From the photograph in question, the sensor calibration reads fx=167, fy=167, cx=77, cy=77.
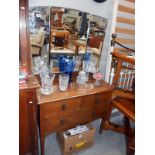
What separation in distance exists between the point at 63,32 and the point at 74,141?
1.17 m

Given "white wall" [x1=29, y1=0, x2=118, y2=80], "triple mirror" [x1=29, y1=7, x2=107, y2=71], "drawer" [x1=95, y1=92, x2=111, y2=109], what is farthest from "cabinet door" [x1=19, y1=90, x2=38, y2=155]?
"white wall" [x1=29, y1=0, x2=118, y2=80]

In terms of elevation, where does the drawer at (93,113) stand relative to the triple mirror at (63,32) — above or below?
below

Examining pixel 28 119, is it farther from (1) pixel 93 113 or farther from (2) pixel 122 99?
(2) pixel 122 99

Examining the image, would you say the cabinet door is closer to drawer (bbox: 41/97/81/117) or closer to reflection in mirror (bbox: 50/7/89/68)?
drawer (bbox: 41/97/81/117)

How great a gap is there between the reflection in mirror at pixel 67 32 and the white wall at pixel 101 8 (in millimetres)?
56

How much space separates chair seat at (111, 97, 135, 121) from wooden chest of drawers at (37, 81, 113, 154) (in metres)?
0.13

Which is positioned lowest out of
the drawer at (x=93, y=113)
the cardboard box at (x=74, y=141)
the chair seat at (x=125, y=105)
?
the cardboard box at (x=74, y=141)

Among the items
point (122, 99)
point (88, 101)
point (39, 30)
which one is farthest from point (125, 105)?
point (39, 30)

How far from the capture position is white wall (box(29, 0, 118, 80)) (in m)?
1.62

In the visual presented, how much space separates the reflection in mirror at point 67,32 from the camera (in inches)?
66.2

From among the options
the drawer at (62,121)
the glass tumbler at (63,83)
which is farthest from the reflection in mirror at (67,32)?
the drawer at (62,121)

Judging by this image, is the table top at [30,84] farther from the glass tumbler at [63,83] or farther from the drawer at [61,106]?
the glass tumbler at [63,83]

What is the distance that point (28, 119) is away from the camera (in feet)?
4.71
